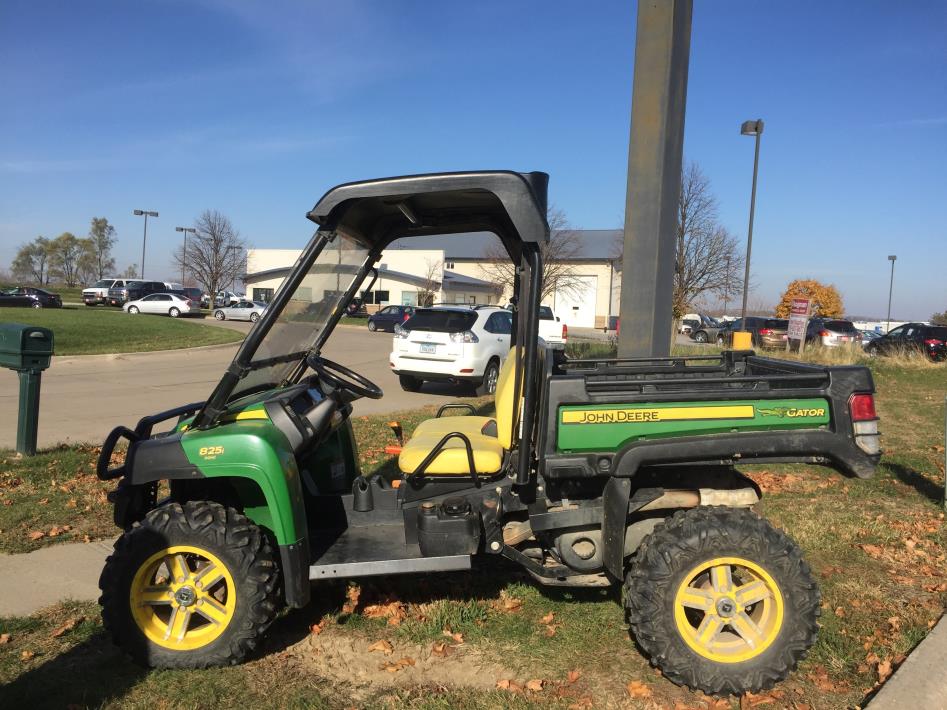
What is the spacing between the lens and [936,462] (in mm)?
7836

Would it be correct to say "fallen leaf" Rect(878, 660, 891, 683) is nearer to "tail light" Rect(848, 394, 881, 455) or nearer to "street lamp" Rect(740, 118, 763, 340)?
"tail light" Rect(848, 394, 881, 455)

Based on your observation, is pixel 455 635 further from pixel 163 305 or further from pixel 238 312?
pixel 163 305

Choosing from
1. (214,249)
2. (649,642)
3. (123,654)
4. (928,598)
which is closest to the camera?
(649,642)

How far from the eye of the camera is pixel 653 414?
3320 millimetres

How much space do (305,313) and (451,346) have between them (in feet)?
28.8

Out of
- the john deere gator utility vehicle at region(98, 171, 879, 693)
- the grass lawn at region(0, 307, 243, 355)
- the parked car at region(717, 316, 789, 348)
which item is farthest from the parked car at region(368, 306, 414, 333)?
the john deere gator utility vehicle at region(98, 171, 879, 693)

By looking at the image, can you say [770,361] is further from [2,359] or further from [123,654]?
[2,359]

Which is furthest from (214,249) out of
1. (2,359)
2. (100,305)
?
(2,359)

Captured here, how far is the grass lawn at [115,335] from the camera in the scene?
18.5 metres

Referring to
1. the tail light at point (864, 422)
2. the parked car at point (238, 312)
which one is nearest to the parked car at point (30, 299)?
A: the parked car at point (238, 312)

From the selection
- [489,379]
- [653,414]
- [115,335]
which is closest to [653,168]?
[653,414]

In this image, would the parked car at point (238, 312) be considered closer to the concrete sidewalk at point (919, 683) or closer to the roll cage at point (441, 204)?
the roll cage at point (441, 204)

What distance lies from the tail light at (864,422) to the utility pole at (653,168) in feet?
13.9

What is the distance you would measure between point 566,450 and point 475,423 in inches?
53.7
